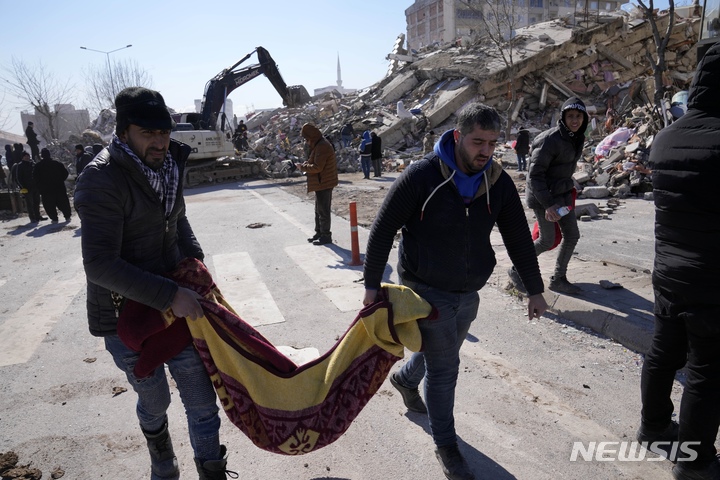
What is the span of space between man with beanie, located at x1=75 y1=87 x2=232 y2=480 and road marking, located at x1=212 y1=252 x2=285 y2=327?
9.12 ft

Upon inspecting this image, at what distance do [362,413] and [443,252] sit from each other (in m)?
1.53

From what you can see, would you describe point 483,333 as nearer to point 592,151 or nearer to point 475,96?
point 592,151

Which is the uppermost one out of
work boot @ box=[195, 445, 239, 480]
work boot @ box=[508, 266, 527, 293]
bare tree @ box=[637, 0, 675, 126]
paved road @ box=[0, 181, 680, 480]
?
bare tree @ box=[637, 0, 675, 126]

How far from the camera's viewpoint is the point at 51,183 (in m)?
12.8

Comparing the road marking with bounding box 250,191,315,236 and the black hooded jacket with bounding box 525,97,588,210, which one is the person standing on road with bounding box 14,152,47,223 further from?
the black hooded jacket with bounding box 525,97,588,210

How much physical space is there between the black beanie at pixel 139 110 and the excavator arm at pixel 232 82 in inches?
855

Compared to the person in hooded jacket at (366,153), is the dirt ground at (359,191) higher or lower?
lower

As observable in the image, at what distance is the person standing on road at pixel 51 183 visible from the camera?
41.5ft

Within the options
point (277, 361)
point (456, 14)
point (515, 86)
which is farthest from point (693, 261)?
point (456, 14)

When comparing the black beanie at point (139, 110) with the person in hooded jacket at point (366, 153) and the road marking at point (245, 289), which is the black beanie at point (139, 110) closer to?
the road marking at point (245, 289)

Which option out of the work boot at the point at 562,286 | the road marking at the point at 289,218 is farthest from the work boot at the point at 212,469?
the road marking at the point at 289,218

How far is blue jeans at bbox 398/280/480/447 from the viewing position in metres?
2.85

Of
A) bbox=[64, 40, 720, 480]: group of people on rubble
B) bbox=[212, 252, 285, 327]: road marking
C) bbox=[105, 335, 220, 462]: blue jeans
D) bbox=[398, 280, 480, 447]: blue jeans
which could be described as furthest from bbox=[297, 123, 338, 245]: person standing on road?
bbox=[105, 335, 220, 462]: blue jeans

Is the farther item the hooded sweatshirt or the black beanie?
the hooded sweatshirt
